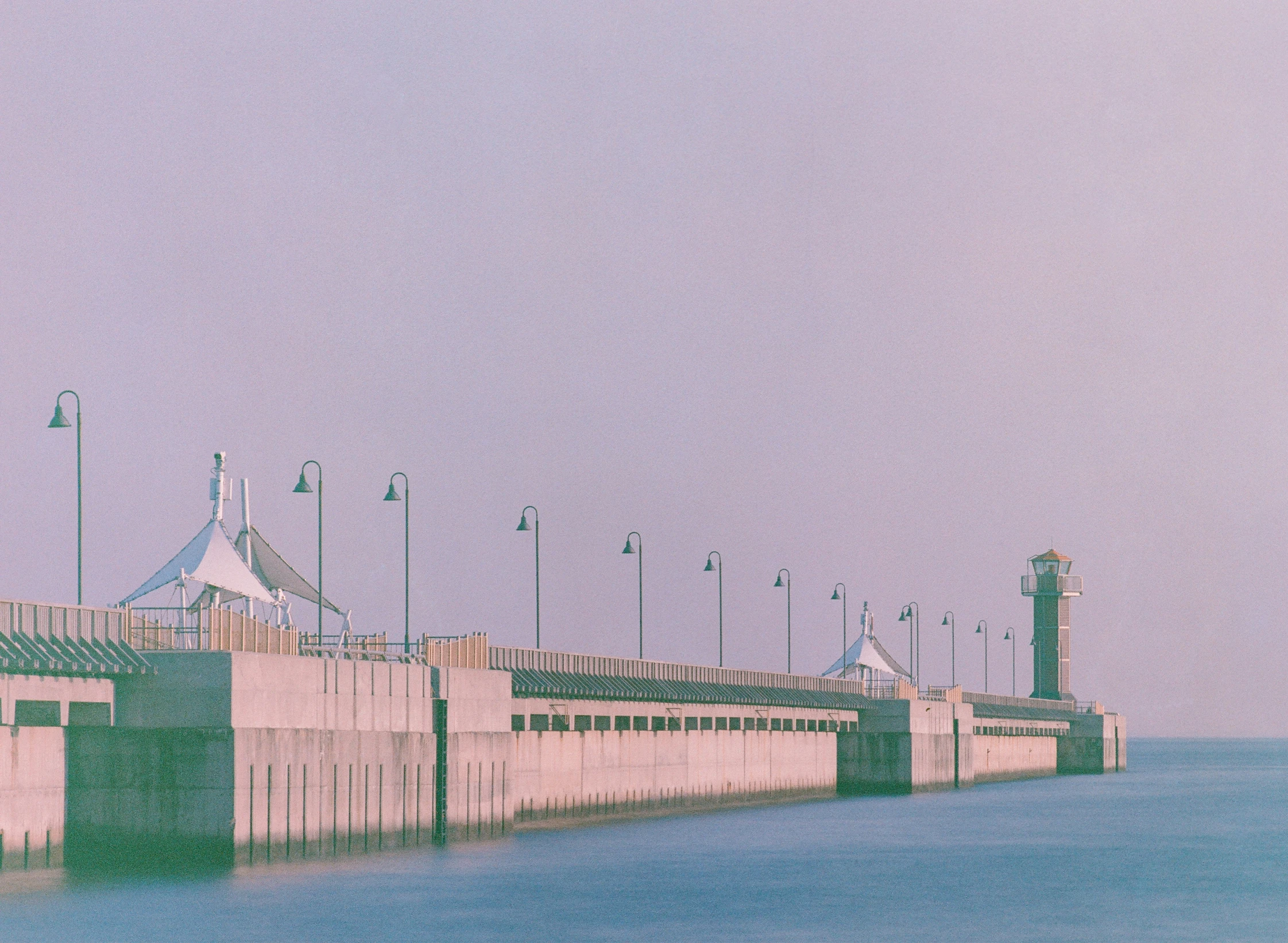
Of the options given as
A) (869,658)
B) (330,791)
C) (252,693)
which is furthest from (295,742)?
(869,658)

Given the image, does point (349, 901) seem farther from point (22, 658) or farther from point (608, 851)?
point (608, 851)

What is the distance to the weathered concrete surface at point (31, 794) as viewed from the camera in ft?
178

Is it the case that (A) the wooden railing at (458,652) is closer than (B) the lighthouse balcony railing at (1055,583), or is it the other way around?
(A) the wooden railing at (458,652)

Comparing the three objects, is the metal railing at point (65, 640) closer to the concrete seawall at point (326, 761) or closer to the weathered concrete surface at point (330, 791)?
the concrete seawall at point (326, 761)

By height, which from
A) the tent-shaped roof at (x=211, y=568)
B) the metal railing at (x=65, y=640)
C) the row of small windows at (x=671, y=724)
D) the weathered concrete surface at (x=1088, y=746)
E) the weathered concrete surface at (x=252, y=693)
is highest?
the tent-shaped roof at (x=211, y=568)

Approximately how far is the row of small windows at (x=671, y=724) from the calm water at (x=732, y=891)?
467cm

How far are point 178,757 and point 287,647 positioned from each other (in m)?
6.34

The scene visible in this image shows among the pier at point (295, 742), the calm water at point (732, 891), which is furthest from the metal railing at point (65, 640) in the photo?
the calm water at point (732, 891)

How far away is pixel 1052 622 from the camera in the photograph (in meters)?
189

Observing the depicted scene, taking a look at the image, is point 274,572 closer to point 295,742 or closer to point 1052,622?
point 295,742

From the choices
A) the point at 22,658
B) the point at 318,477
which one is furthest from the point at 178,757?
the point at 318,477

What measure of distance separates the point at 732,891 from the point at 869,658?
Result: 9189cm

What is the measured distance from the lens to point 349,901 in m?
54.7

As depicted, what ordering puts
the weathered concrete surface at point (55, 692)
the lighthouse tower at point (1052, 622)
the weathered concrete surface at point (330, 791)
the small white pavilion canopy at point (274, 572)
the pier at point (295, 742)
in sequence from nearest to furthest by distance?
the weathered concrete surface at point (55, 692) → the pier at point (295, 742) → the weathered concrete surface at point (330, 791) → the small white pavilion canopy at point (274, 572) → the lighthouse tower at point (1052, 622)
